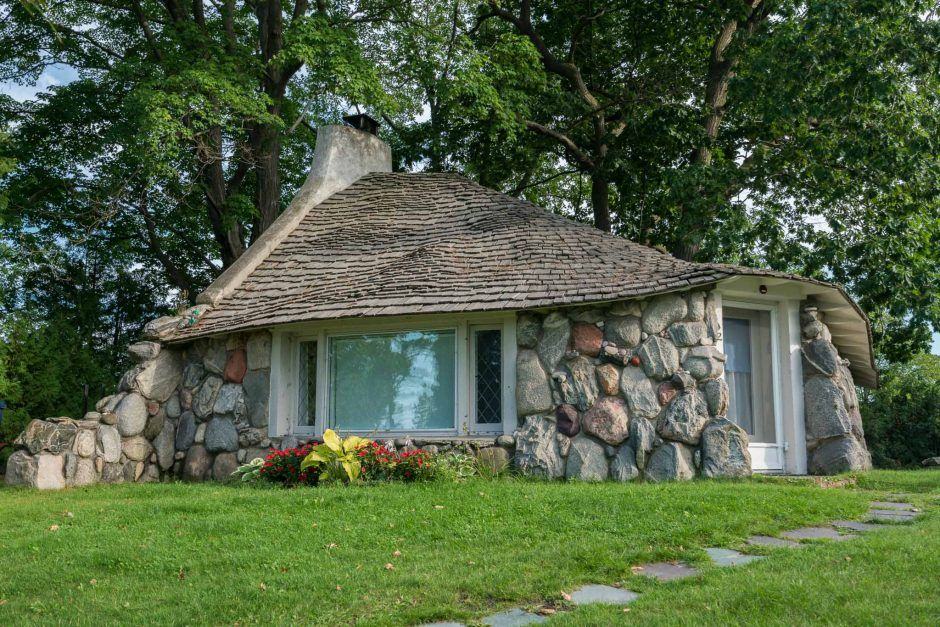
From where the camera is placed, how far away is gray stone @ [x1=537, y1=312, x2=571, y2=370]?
998cm

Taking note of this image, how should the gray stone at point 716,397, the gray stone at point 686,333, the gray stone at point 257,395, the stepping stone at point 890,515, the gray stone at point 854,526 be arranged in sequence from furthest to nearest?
the gray stone at point 257,395, the gray stone at point 686,333, the gray stone at point 716,397, the stepping stone at point 890,515, the gray stone at point 854,526

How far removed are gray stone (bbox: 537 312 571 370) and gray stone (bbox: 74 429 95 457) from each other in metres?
6.13

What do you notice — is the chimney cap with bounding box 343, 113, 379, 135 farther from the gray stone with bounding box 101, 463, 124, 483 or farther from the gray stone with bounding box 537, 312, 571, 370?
the gray stone with bounding box 101, 463, 124, 483

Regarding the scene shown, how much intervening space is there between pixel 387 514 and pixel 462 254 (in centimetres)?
534

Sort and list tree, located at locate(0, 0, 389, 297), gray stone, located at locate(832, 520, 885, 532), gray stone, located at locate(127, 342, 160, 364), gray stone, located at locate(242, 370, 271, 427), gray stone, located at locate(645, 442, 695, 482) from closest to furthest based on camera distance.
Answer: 1. gray stone, located at locate(832, 520, 885, 532)
2. gray stone, located at locate(645, 442, 695, 482)
3. gray stone, located at locate(242, 370, 271, 427)
4. gray stone, located at locate(127, 342, 160, 364)
5. tree, located at locate(0, 0, 389, 297)

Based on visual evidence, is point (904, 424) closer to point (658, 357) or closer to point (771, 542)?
point (658, 357)

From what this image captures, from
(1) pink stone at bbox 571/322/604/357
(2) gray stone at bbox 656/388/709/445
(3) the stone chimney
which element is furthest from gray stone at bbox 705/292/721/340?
(3) the stone chimney

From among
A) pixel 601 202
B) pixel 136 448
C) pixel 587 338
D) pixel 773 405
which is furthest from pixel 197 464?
pixel 601 202

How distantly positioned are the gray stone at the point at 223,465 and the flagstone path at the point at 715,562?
23.8 feet

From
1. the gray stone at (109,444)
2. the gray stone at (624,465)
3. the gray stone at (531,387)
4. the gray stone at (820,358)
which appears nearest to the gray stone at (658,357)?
the gray stone at (624,465)

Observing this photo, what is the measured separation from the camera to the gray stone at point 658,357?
31.7ft

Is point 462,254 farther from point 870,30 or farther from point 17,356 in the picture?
point 17,356

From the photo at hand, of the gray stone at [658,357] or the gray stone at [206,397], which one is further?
the gray stone at [206,397]

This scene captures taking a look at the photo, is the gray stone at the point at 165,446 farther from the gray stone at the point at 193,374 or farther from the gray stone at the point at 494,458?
the gray stone at the point at 494,458
